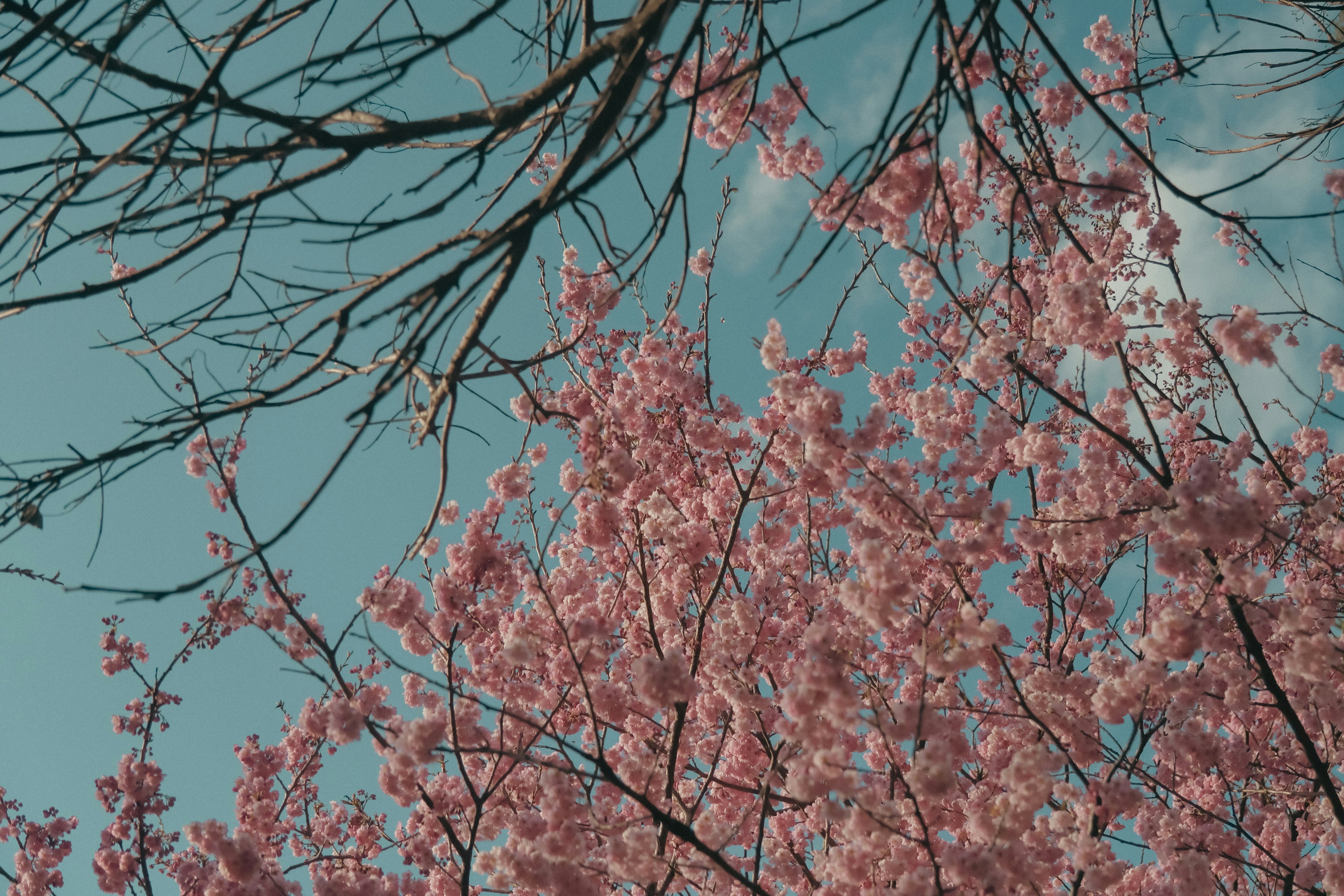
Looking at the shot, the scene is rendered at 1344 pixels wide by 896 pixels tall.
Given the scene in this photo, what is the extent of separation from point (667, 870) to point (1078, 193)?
3.73 metres

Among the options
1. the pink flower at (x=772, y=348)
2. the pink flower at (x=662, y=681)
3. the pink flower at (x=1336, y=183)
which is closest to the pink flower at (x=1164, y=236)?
the pink flower at (x=1336, y=183)

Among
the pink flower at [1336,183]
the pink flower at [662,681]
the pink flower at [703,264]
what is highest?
the pink flower at [703,264]

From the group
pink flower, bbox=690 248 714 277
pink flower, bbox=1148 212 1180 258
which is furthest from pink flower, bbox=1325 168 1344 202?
pink flower, bbox=690 248 714 277

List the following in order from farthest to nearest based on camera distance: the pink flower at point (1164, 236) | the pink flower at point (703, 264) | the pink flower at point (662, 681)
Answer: the pink flower at point (703, 264) < the pink flower at point (1164, 236) < the pink flower at point (662, 681)

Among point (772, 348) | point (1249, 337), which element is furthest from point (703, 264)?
point (1249, 337)

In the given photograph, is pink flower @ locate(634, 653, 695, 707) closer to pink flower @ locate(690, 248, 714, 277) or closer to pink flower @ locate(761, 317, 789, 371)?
pink flower @ locate(761, 317, 789, 371)

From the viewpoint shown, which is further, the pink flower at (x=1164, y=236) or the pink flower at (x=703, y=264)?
the pink flower at (x=703, y=264)

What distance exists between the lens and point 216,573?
1.91m

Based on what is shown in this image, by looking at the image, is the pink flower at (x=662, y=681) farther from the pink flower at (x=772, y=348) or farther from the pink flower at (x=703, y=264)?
the pink flower at (x=703, y=264)

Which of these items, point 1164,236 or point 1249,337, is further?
point 1164,236

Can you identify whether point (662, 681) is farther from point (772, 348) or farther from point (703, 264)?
point (703, 264)

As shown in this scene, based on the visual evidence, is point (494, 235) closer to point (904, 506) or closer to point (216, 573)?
point (216, 573)

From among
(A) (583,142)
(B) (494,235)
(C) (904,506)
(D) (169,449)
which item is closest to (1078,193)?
(C) (904,506)

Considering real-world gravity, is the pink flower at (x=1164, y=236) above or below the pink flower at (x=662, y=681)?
above
